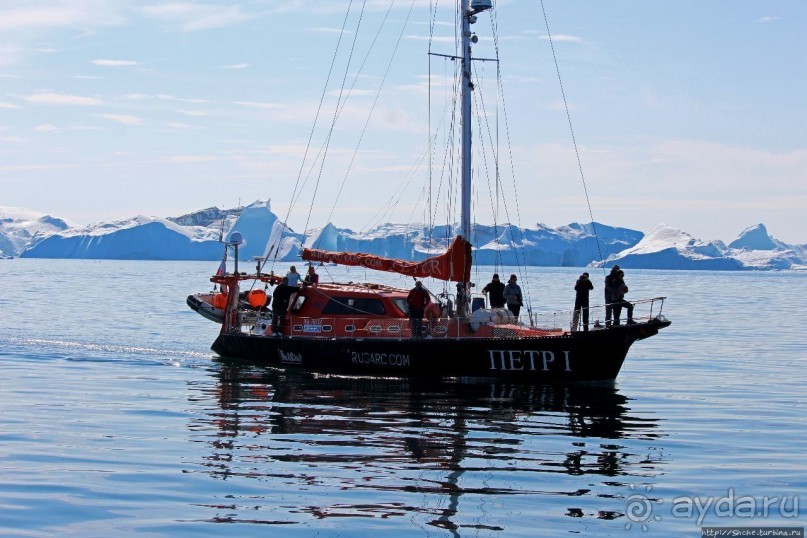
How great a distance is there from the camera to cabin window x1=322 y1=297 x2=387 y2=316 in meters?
25.7

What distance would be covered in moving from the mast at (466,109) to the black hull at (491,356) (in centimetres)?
180

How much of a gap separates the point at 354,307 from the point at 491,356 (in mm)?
4274

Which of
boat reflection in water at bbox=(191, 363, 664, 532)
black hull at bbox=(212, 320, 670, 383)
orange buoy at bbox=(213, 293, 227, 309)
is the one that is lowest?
boat reflection in water at bbox=(191, 363, 664, 532)

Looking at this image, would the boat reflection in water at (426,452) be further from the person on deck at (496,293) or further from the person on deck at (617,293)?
the person on deck at (496,293)

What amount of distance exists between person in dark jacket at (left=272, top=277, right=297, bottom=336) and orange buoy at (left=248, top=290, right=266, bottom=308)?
3493mm

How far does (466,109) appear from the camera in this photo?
25531 millimetres

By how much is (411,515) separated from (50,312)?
4062 cm

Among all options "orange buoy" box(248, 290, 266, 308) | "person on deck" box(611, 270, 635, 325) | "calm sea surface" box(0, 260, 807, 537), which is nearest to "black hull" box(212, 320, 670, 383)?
"calm sea surface" box(0, 260, 807, 537)

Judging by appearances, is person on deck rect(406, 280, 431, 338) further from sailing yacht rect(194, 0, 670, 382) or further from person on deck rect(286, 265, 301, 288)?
person on deck rect(286, 265, 301, 288)

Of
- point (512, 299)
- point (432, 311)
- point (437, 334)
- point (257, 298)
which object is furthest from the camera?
point (257, 298)

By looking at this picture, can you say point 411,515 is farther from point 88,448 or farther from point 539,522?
point 88,448

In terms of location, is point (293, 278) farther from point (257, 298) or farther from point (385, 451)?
point (385, 451)

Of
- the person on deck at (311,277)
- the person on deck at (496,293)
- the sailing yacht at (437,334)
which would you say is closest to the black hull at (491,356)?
the sailing yacht at (437,334)

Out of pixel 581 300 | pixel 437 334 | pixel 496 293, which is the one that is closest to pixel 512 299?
pixel 496 293
